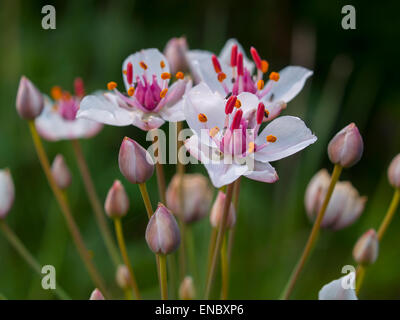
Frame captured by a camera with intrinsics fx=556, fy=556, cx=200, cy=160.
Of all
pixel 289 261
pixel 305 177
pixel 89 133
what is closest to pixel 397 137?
pixel 305 177

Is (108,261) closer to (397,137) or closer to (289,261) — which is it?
(289,261)

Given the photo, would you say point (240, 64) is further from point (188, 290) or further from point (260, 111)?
point (188, 290)

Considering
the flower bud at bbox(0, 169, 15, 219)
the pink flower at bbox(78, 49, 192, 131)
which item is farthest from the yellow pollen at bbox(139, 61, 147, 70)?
the flower bud at bbox(0, 169, 15, 219)

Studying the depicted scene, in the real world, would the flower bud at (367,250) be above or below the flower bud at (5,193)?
below

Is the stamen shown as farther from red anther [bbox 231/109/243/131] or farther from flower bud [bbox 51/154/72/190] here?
flower bud [bbox 51/154/72/190]

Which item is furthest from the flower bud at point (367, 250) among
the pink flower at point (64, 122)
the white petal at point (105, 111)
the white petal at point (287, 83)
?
the pink flower at point (64, 122)

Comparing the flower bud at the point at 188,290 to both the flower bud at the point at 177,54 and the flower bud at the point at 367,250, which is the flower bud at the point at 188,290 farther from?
the flower bud at the point at 177,54

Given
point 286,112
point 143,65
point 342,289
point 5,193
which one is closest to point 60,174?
point 5,193
